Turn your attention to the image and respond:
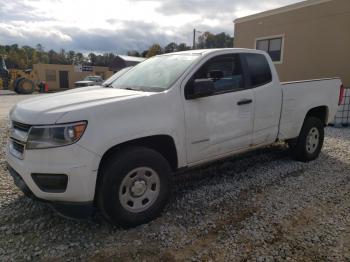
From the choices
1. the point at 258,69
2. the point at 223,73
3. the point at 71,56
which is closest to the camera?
the point at 223,73

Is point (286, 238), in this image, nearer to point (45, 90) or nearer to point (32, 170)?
point (32, 170)

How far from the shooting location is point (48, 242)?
2.90 m

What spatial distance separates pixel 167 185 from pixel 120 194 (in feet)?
1.86

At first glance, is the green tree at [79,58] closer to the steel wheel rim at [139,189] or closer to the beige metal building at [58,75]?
the beige metal building at [58,75]

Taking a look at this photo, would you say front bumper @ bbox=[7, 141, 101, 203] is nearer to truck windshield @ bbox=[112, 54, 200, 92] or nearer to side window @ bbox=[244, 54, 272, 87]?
truck windshield @ bbox=[112, 54, 200, 92]

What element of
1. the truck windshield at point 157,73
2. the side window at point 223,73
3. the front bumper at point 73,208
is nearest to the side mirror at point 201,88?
the side window at point 223,73

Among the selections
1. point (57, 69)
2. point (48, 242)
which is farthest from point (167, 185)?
point (57, 69)

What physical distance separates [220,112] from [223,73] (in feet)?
2.01

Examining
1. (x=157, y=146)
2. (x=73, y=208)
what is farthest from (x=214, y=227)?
(x=73, y=208)

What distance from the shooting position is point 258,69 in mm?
4348

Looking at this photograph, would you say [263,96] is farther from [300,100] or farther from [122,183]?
[122,183]

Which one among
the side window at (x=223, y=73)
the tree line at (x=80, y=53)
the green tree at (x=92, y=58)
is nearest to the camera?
the side window at (x=223, y=73)

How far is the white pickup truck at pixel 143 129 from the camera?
269 cm

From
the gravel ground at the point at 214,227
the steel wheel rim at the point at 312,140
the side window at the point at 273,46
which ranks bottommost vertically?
the gravel ground at the point at 214,227
